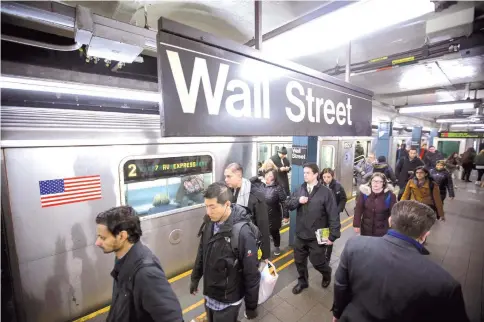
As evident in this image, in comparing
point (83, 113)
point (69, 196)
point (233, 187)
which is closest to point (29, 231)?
point (69, 196)

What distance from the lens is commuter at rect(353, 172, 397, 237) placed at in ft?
11.9

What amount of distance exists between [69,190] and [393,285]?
136 inches

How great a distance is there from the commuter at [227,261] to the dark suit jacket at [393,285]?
2.51ft

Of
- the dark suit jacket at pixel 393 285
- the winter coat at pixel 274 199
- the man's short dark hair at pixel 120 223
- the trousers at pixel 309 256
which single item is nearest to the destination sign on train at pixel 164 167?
the winter coat at pixel 274 199

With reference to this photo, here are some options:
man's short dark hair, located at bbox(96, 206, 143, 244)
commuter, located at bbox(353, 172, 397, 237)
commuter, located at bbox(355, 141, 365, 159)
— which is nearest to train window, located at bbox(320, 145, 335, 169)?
commuter, located at bbox(355, 141, 365, 159)

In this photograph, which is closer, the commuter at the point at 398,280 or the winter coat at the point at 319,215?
the commuter at the point at 398,280

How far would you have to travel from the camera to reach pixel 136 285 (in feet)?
5.23

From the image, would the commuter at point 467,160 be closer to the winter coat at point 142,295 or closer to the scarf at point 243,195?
the scarf at point 243,195

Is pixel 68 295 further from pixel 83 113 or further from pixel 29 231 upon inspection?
pixel 83 113

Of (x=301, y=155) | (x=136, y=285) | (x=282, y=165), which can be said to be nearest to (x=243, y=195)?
(x=136, y=285)

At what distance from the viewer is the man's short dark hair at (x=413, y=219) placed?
1696 millimetres

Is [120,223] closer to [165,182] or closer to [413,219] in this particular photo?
[165,182]

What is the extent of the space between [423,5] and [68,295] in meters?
4.62

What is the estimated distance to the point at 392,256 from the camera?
1615mm
